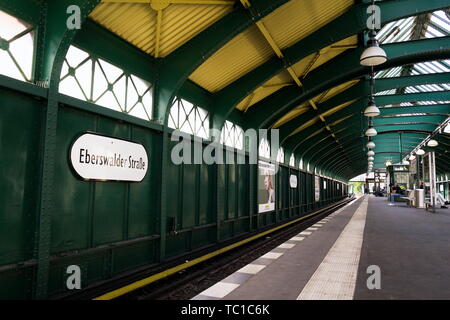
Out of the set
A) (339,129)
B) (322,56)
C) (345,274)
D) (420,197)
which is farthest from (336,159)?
(345,274)

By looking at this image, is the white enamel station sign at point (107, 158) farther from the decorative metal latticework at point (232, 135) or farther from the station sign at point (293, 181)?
the station sign at point (293, 181)

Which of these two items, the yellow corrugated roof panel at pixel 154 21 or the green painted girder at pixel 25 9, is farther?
the yellow corrugated roof panel at pixel 154 21

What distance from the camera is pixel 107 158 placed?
5730 mm

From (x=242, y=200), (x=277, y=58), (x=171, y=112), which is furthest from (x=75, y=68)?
(x=242, y=200)

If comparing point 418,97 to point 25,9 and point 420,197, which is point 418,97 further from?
point 25,9

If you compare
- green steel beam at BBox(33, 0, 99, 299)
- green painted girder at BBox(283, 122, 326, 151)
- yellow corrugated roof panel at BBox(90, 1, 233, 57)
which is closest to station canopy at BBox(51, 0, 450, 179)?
yellow corrugated roof panel at BBox(90, 1, 233, 57)

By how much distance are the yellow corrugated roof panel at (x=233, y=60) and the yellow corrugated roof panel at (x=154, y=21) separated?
1.30 metres

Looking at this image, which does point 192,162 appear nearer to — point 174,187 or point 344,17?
point 174,187

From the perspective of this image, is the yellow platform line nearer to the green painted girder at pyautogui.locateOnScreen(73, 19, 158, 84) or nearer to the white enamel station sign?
the white enamel station sign

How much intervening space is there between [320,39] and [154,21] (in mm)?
5512

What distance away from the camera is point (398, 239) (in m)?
9.13

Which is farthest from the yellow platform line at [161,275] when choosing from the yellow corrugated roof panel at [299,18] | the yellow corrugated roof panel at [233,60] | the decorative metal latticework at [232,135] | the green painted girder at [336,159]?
the green painted girder at [336,159]

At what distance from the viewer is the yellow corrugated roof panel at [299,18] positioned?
843cm

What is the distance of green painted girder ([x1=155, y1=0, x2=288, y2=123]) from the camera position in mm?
7348
